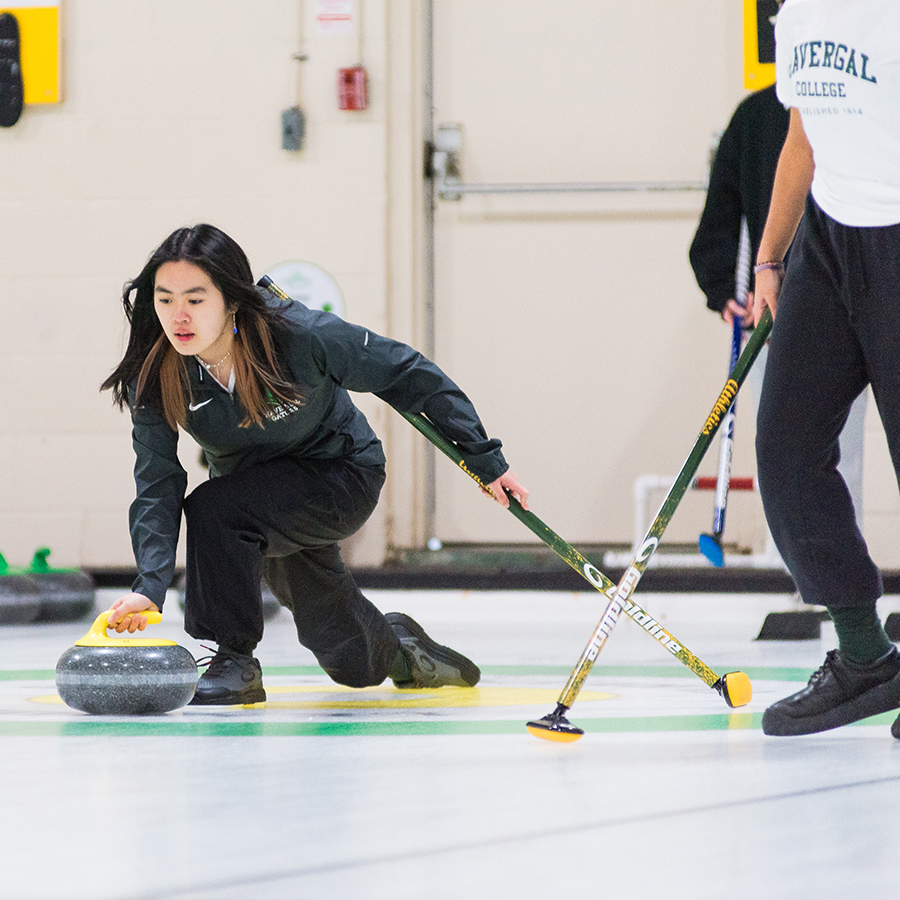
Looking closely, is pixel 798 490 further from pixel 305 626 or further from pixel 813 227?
pixel 305 626

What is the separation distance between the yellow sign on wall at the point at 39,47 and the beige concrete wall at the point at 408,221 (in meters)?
0.05

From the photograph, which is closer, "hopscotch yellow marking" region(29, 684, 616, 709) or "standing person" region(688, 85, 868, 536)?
"hopscotch yellow marking" region(29, 684, 616, 709)

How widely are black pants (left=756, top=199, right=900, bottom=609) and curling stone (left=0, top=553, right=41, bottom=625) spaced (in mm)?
2829

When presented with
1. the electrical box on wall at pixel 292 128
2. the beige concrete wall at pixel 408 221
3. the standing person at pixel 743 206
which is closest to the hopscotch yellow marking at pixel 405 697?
the standing person at pixel 743 206

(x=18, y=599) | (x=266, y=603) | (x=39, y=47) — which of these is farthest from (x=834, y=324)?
(x=39, y=47)

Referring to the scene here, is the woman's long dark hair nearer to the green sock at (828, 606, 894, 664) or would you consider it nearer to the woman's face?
the woman's face

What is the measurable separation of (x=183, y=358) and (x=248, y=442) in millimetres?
189

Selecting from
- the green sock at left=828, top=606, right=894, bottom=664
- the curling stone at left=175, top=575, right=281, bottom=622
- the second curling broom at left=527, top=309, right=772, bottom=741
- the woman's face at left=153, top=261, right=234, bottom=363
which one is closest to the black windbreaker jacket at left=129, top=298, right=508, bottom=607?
the woman's face at left=153, top=261, right=234, bottom=363

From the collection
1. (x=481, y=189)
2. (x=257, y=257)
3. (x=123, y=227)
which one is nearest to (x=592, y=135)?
(x=481, y=189)

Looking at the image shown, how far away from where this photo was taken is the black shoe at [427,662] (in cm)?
256

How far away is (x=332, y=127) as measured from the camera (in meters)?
4.70

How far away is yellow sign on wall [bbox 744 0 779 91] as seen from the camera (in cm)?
390

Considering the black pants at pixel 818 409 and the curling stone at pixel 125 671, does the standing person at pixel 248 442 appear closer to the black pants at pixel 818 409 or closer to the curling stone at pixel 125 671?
the curling stone at pixel 125 671

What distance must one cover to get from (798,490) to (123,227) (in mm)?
3489
